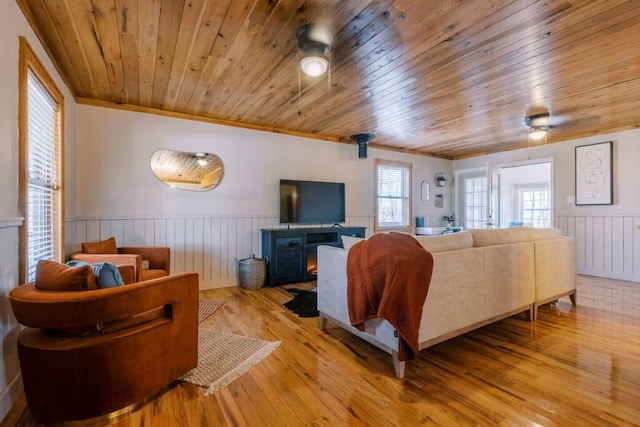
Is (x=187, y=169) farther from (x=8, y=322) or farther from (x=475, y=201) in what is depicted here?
(x=475, y=201)

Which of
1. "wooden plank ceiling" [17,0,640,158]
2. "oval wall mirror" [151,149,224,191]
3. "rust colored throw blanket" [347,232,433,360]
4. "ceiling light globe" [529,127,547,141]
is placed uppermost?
"wooden plank ceiling" [17,0,640,158]

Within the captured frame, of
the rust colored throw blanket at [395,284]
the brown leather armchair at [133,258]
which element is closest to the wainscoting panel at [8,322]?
the brown leather armchair at [133,258]

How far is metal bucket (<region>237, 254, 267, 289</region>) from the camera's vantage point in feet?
13.9

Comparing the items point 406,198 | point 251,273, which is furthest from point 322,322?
point 406,198

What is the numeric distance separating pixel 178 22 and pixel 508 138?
5214 mm

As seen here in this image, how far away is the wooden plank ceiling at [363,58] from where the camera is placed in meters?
1.99

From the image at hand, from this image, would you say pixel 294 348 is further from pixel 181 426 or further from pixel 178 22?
pixel 178 22

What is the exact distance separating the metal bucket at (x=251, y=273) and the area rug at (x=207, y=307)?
57 cm

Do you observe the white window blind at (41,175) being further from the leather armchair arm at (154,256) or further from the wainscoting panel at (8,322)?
the leather armchair arm at (154,256)

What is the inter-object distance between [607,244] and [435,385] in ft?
15.7

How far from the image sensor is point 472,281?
2.42 m

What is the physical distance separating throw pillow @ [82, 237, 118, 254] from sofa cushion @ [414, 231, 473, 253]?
9.73 ft

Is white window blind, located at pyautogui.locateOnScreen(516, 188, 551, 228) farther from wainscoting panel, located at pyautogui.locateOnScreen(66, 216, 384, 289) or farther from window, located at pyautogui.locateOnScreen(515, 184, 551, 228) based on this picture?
wainscoting panel, located at pyautogui.locateOnScreen(66, 216, 384, 289)

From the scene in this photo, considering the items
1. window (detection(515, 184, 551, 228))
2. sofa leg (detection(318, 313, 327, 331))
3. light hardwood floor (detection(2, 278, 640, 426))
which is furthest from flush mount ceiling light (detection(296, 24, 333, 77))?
window (detection(515, 184, 551, 228))
